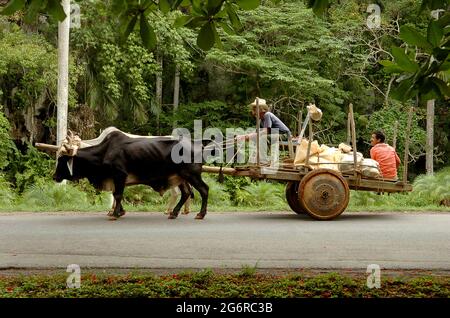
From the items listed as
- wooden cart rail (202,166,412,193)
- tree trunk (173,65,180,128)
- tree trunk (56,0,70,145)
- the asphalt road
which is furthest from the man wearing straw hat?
tree trunk (173,65,180,128)

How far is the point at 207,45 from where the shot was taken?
4.14 meters

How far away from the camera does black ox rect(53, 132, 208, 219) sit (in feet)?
38.7

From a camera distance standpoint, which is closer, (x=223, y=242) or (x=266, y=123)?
(x=223, y=242)

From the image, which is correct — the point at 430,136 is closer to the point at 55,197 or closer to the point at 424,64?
the point at 55,197

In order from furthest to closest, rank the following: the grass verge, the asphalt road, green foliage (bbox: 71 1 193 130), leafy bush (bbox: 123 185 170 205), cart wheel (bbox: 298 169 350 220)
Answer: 1. green foliage (bbox: 71 1 193 130)
2. leafy bush (bbox: 123 185 170 205)
3. cart wheel (bbox: 298 169 350 220)
4. the asphalt road
5. the grass verge

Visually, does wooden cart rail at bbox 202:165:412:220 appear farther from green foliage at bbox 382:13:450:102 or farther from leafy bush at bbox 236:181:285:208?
green foliage at bbox 382:13:450:102

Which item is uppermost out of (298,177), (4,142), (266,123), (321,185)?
(4,142)

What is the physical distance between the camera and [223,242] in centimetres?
918

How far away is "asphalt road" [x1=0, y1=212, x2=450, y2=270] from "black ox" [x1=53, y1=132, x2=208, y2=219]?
637mm

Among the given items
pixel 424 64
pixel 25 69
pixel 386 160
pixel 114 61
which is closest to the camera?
pixel 424 64

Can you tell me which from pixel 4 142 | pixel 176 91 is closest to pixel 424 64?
pixel 4 142

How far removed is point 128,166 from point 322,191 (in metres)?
3.35

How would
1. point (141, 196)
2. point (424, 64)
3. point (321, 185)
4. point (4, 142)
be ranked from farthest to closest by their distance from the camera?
1. point (4, 142)
2. point (141, 196)
3. point (321, 185)
4. point (424, 64)
